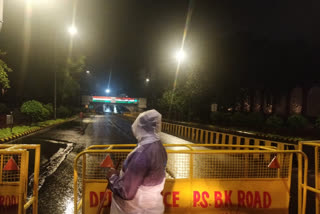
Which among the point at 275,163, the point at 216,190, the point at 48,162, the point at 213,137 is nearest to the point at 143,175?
the point at 216,190

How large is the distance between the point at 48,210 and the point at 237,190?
11.8 feet

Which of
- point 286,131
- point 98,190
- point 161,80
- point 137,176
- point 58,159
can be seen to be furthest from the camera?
point 161,80

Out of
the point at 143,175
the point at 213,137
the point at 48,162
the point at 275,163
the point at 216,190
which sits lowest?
the point at 48,162

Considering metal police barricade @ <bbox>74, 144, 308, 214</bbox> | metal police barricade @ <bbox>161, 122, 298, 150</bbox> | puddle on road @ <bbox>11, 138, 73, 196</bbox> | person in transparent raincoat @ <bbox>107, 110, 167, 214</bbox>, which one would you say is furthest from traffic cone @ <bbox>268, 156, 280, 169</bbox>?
metal police barricade @ <bbox>161, 122, 298, 150</bbox>

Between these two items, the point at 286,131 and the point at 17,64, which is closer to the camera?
the point at 286,131

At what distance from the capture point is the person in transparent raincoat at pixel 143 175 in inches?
98.6

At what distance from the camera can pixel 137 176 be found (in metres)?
2.49

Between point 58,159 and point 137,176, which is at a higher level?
A: point 137,176

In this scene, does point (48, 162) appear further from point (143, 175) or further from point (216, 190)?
point (143, 175)

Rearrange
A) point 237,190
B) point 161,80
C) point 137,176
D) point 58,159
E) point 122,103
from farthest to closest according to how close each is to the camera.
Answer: point 122,103
point 161,80
point 58,159
point 237,190
point 137,176

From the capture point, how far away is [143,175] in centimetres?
252

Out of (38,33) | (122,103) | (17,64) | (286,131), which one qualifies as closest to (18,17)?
(38,33)

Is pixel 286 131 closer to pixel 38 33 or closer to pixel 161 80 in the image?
pixel 38 33

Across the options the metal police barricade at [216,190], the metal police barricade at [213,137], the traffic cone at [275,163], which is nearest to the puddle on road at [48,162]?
the metal police barricade at [216,190]
